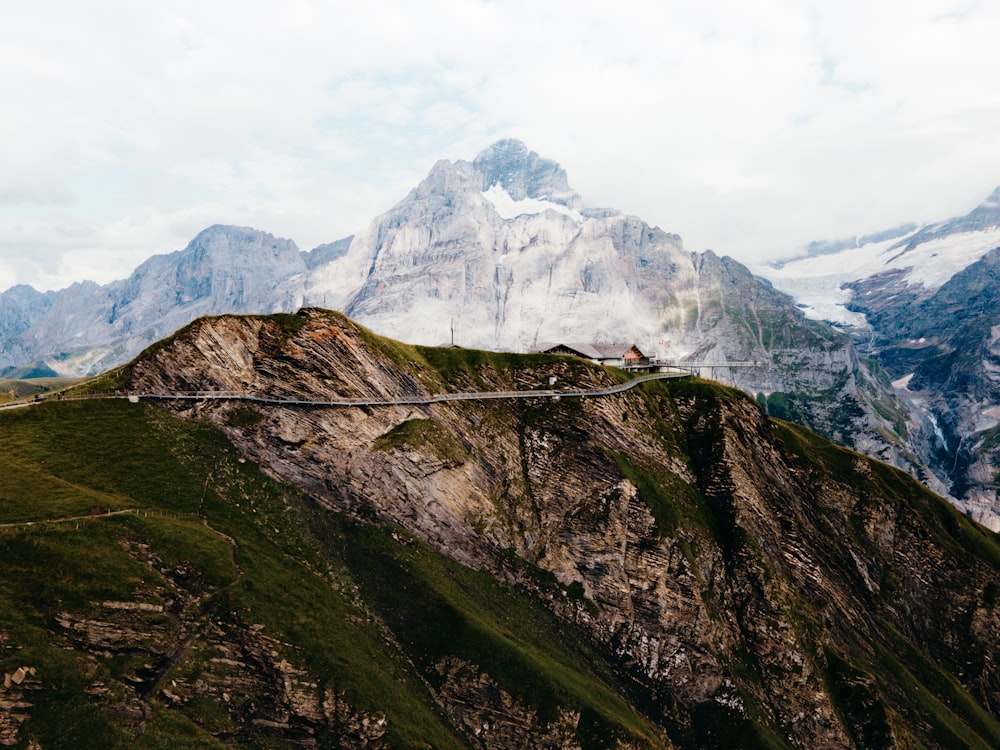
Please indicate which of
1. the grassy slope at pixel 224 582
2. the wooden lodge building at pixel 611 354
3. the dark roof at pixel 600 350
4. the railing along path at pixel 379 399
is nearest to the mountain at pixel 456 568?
the grassy slope at pixel 224 582

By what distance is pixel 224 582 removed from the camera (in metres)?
79.3

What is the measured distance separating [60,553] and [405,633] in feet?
155

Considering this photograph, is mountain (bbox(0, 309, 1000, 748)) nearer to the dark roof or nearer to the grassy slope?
the grassy slope

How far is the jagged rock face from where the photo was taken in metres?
101

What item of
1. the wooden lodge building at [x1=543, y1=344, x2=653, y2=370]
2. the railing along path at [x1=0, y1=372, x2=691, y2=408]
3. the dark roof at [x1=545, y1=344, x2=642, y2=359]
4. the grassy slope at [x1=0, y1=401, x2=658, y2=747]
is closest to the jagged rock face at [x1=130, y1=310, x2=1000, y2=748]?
the railing along path at [x1=0, y1=372, x2=691, y2=408]

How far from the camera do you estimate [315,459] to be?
101m

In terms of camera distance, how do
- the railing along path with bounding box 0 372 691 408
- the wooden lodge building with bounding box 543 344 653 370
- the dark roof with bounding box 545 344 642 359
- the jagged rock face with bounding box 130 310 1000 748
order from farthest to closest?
the wooden lodge building with bounding box 543 344 653 370
the dark roof with bounding box 545 344 642 359
the jagged rock face with bounding box 130 310 1000 748
the railing along path with bounding box 0 372 691 408

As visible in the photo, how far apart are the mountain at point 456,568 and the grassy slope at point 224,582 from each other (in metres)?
0.36

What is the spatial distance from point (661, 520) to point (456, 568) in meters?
41.8

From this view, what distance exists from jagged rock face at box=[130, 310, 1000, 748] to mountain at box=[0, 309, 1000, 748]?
47 centimetres

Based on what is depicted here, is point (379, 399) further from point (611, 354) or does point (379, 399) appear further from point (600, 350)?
point (611, 354)

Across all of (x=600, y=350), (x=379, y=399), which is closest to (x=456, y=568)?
(x=379, y=399)

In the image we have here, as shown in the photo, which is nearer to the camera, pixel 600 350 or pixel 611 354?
pixel 611 354

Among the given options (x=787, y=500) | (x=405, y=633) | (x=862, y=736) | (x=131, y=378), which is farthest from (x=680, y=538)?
(x=131, y=378)
